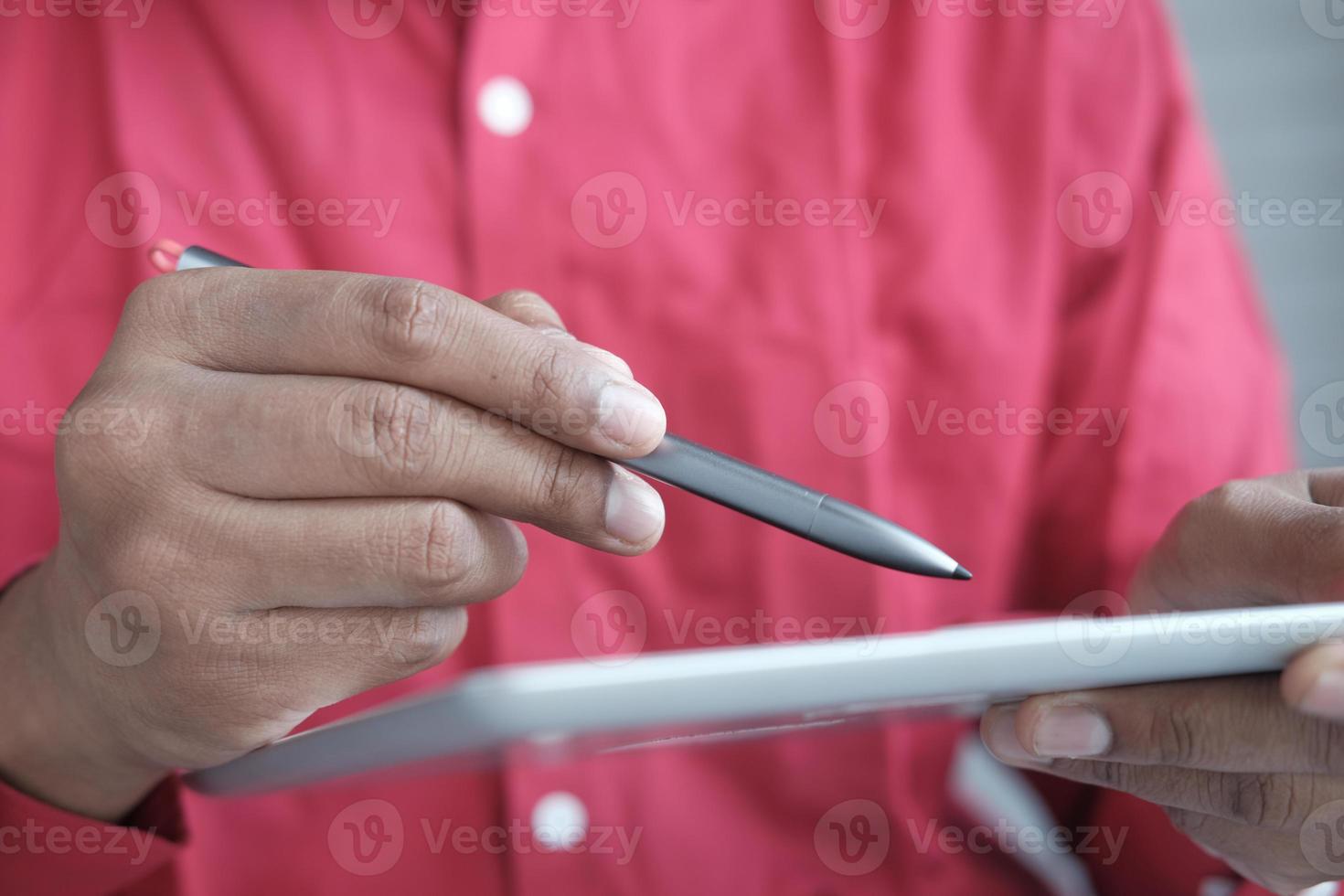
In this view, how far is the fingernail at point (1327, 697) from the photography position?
0.36 meters

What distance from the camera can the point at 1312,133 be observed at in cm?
130

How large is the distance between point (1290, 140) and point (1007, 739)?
4.06ft

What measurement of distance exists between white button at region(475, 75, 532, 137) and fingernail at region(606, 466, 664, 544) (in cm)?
36

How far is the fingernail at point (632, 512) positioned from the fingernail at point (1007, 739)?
0.67 feet

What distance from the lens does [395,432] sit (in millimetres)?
401

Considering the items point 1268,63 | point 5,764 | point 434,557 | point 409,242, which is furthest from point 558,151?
point 1268,63

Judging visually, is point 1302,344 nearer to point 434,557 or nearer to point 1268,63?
point 1268,63

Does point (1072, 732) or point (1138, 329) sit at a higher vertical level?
point (1138, 329)

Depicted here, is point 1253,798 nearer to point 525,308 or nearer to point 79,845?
point 525,308

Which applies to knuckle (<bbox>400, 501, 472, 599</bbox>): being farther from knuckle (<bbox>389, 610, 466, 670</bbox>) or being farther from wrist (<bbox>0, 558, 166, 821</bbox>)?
wrist (<bbox>0, 558, 166, 821</bbox>)

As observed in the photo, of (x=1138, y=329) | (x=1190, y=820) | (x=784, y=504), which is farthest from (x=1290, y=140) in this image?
(x=784, y=504)

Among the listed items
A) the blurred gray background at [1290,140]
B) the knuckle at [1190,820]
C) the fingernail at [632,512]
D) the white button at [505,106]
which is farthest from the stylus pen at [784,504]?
the blurred gray background at [1290,140]

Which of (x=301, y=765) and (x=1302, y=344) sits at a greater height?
(x=1302, y=344)

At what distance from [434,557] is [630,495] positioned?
0.09m
